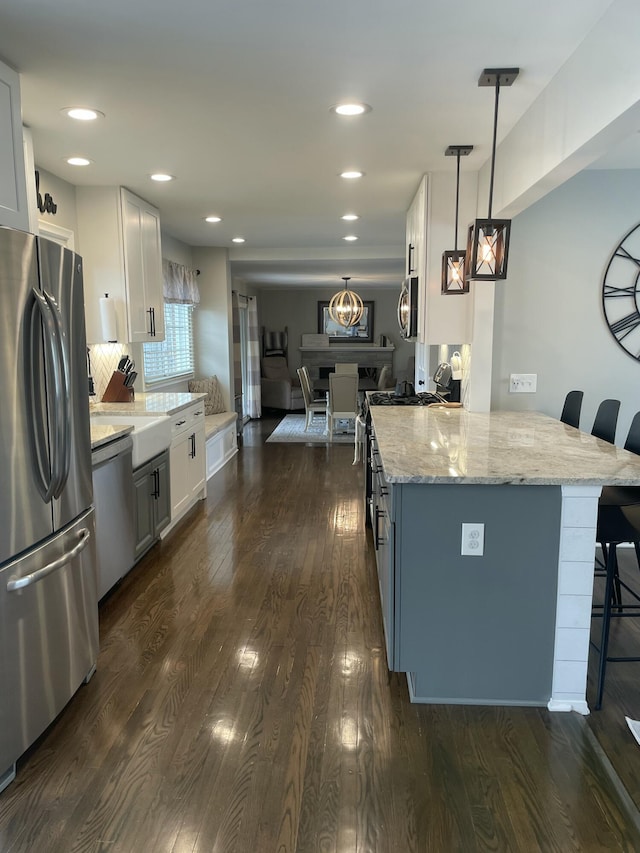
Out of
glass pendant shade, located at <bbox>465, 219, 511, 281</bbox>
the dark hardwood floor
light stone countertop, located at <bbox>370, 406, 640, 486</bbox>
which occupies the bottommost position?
the dark hardwood floor

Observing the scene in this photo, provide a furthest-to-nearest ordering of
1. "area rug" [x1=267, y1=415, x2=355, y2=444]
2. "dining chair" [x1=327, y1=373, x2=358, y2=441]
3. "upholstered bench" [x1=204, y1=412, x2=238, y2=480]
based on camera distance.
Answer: "area rug" [x1=267, y1=415, x2=355, y2=444] → "dining chair" [x1=327, y1=373, x2=358, y2=441] → "upholstered bench" [x1=204, y1=412, x2=238, y2=480]

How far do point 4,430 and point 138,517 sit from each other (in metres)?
1.90

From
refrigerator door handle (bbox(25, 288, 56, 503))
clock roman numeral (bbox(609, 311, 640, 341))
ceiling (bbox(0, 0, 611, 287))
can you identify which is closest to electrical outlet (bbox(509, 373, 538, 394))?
clock roman numeral (bbox(609, 311, 640, 341))

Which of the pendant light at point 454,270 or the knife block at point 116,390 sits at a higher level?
the pendant light at point 454,270

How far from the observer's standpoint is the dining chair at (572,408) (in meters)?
3.45

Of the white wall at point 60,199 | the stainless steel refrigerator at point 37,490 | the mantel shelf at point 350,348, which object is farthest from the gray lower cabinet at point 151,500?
the mantel shelf at point 350,348

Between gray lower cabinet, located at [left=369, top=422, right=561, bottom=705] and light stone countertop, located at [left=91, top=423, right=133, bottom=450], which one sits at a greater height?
light stone countertop, located at [left=91, top=423, right=133, bottom=450]

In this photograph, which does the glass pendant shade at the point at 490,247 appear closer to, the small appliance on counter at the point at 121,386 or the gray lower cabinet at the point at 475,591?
the gray lower cabinet at the point at 475,591

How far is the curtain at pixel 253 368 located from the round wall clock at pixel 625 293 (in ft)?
25.1

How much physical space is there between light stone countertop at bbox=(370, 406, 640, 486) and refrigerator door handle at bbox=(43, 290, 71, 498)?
113cm

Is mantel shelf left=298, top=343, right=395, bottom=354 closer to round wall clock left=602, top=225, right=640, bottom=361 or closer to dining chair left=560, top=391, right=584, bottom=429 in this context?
round wall clock left=602, top=225, right=640, bottom=361

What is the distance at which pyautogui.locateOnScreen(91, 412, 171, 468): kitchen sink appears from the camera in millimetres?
3632

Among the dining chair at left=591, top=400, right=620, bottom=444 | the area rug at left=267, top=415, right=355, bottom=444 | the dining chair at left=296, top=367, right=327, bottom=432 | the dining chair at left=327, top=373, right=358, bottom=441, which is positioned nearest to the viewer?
the dining chair at left=591, top=400, right=620, bottom=444

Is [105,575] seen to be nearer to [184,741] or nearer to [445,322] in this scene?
[184,741]
